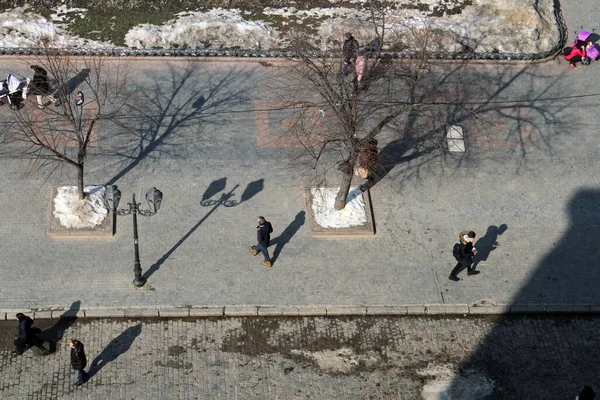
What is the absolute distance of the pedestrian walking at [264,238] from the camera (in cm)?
1803

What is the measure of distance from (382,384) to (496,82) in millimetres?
10344

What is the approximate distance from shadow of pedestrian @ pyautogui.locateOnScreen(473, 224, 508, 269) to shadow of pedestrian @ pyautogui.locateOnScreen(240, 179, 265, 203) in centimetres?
540

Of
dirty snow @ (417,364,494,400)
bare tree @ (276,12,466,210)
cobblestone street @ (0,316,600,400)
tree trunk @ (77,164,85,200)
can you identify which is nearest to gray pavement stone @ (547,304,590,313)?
cobblestone street @ (0,316,600,400)

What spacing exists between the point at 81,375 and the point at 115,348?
3.42 feet

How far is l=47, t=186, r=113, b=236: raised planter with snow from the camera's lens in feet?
61.5

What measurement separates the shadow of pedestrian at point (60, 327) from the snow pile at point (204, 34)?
8672 millimetres

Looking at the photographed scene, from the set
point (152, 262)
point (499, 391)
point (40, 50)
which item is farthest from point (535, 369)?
point (40, 50)

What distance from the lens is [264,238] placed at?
713 inches

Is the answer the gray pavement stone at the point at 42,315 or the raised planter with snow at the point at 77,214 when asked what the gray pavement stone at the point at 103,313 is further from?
the raised planter with snow at the point at 77,214

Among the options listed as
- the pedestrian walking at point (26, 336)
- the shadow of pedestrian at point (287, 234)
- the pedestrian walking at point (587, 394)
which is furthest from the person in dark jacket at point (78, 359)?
the pedestrian walking at point (587, 394)

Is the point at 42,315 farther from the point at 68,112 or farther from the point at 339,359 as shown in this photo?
the point at 339,359

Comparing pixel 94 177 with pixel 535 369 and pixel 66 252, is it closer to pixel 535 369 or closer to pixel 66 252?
pixel 66 252

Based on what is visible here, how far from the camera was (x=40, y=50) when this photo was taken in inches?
845

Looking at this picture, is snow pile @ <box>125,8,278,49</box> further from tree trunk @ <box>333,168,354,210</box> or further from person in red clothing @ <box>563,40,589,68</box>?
person in red clothing @ <box>563,40,589,68</box>
